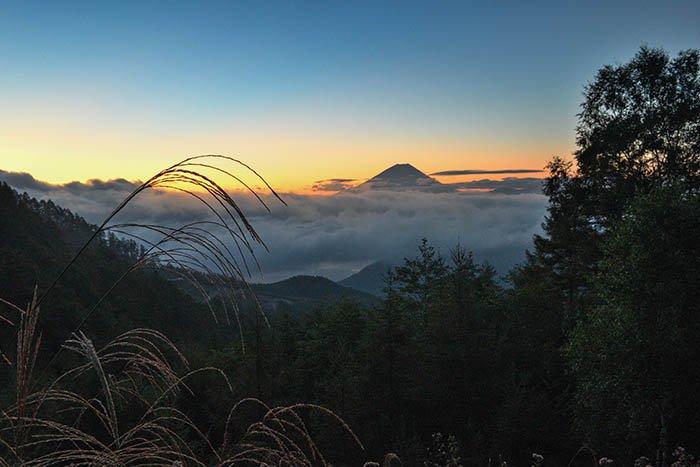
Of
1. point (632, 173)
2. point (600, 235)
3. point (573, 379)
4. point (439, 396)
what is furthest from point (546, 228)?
point (439, 396)

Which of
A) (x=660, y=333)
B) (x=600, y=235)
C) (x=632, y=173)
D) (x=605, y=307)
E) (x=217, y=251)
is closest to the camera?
(x=217, y=251)

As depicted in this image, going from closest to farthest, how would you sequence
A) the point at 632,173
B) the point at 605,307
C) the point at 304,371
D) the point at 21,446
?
the point at 21,446 → the point at 605,307 → the point at 632,173 → the point at 304,371

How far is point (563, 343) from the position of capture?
2355 cm

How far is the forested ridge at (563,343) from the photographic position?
45.3ft

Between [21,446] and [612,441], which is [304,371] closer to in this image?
[612,441]

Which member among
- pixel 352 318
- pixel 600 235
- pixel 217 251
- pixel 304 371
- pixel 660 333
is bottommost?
pixel 304 371

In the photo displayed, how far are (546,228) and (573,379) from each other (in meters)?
13.2

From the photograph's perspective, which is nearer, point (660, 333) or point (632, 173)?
point (660, 333)

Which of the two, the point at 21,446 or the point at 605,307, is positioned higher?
the point at 21,446

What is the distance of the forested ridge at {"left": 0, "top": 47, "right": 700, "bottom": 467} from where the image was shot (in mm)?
13805

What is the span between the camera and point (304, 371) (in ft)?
89.7

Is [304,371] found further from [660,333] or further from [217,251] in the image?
[217,251]

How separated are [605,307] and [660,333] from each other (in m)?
1.68

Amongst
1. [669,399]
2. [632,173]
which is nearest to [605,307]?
[669,399]
